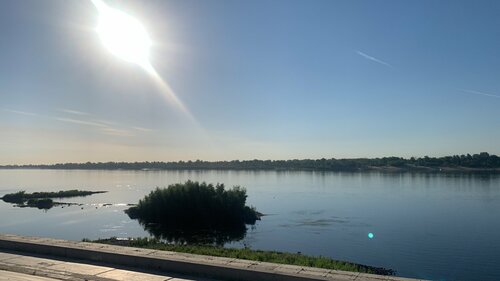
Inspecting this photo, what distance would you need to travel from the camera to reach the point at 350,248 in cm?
4275

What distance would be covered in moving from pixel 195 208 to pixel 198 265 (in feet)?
194

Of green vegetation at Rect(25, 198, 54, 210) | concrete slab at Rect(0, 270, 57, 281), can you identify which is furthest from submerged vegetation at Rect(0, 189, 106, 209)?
concrete slab at Rect(0, 270, 57, 281)

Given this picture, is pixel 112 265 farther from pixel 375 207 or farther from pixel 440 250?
pixel 375 207

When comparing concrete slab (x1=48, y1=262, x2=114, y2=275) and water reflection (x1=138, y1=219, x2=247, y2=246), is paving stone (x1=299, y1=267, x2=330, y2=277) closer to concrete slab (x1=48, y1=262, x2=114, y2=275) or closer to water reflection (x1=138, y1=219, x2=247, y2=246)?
concrete slab (x1=48, y1=262, x2=114, y2=275)

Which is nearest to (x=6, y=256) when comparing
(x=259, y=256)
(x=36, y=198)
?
(x=259, y=256)

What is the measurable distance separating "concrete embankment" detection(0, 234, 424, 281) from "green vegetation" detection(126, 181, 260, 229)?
52778 mm

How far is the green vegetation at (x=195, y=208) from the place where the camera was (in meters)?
66.6

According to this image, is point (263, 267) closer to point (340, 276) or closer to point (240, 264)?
point (240, 264)

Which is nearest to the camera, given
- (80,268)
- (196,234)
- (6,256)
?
(80,268)

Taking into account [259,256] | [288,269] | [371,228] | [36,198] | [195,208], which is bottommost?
[371,228]

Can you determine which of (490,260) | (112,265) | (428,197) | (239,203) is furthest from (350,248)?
(428,197)

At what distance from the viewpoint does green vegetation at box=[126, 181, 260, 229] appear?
2623 inches

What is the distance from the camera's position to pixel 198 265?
422 inches

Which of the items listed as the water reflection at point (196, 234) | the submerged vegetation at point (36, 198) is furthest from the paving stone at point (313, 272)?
the submerged vegetation at point (36, 198)
